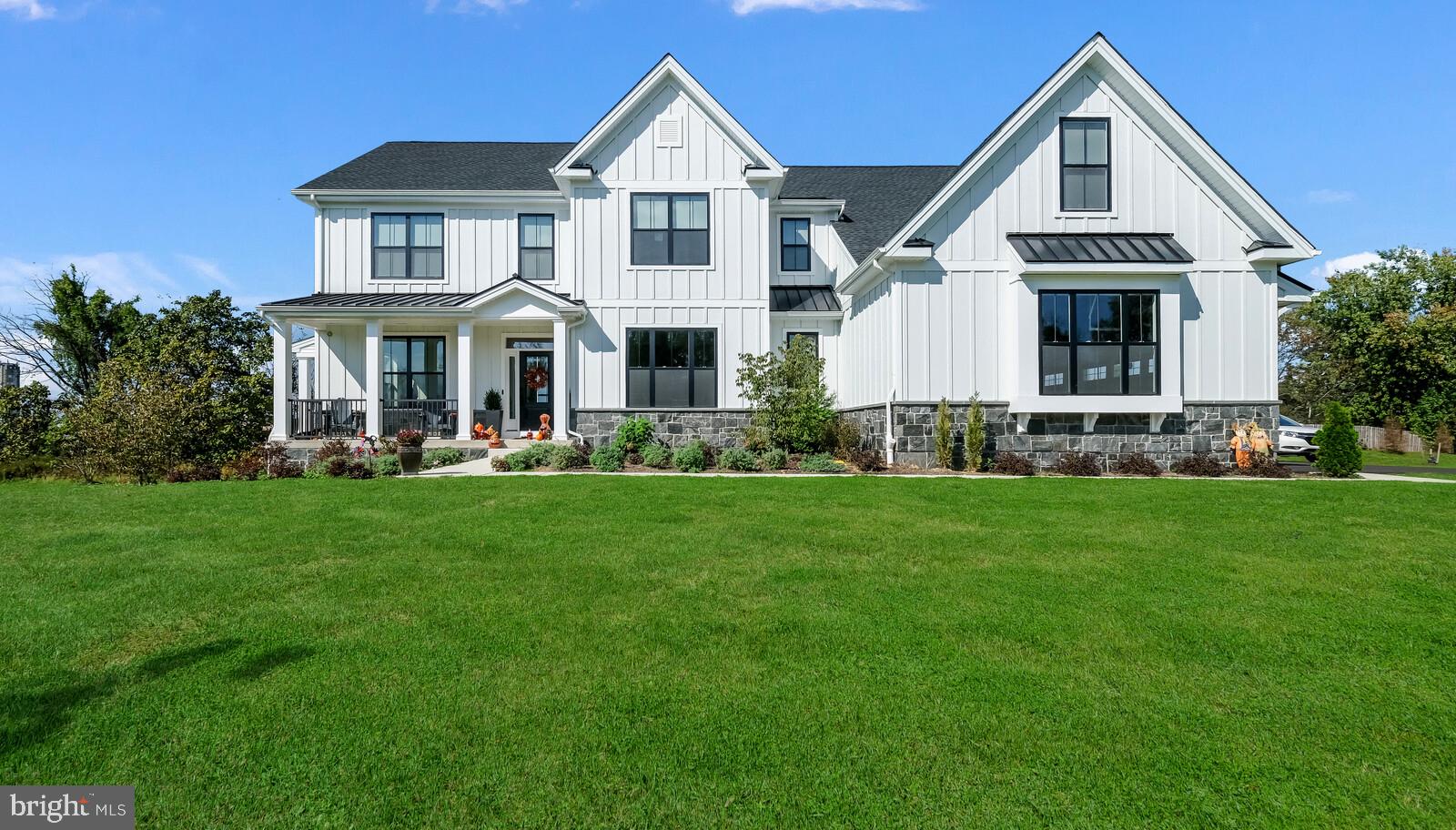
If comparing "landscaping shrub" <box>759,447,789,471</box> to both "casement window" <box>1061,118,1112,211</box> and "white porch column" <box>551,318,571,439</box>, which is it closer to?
"white porch column" <box>551,318,571,439</box>

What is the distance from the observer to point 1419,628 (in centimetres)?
519

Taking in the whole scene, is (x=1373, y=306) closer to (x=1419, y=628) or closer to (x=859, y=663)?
(x=1419, y=628)

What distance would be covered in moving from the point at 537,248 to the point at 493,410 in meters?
4.35

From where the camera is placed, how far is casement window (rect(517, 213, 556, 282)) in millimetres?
20188

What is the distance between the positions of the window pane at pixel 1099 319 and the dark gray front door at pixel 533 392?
12.6 meters

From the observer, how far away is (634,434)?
57.4 ft

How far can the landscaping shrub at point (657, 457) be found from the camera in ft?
52.1

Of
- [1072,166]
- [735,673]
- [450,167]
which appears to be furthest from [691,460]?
[450,167]

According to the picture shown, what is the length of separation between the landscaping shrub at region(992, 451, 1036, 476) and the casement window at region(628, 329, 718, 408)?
668 cm

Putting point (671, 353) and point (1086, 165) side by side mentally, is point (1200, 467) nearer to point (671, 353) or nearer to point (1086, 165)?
point (1086, 165)

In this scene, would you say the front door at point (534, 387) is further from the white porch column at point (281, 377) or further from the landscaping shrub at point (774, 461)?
the landscaping shrub at point (774, 461)

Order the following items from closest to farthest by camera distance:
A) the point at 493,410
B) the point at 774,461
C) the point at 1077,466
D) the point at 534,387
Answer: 1. the point at 1077,466
2. the point at 774,461
3. the point at 493,410
4. the point at 534,387

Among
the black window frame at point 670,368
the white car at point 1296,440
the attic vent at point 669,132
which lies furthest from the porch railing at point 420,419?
the white car at point 1296,440

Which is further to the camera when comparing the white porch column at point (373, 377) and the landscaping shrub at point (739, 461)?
the white porch column at point (373, 377)
